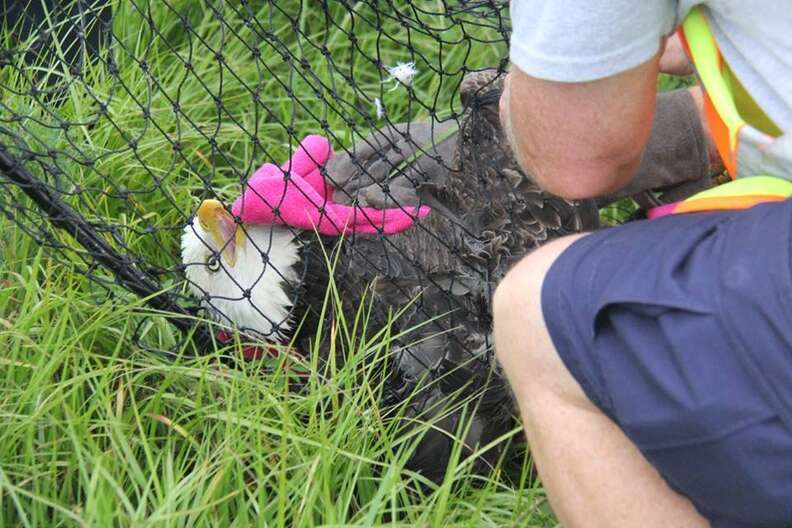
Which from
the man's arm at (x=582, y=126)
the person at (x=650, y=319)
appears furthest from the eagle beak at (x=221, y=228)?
the person at (x=650, y=319)

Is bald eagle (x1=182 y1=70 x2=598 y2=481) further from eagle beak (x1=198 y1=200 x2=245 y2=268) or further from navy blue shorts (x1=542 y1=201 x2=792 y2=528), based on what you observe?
navy blue shorts (x1=542 y1=201 x2=792 y2=528)

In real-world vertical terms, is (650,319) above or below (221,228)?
below

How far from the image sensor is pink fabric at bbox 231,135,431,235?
72.2 inches

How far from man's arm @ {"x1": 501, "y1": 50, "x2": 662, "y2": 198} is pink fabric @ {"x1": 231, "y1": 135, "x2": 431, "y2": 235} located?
41 cm

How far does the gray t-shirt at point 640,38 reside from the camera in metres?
1.19

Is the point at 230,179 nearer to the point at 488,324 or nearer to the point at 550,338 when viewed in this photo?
the point at 488,324

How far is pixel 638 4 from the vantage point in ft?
3.92

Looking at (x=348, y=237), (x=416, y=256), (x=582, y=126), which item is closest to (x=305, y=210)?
(x=348, y=237)

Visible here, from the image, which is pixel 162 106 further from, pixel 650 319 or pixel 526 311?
pixel 650 319

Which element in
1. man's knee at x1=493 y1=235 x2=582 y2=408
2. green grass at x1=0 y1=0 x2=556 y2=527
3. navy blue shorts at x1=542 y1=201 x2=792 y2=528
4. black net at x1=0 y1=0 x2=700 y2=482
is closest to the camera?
navy blue shorts at x1=542 y1=201 x2=792 y2=528

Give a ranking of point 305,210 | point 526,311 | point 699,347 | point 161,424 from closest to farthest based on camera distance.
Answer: point 699,347
point 526,311
point 161,424
point 305,210

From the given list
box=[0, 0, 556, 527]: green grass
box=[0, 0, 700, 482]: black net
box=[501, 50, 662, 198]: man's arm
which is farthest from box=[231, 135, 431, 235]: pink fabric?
box=[501, 50, 662, 198]: man's arm

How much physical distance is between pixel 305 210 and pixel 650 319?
30.4 inches

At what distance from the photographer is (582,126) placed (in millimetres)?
1326
